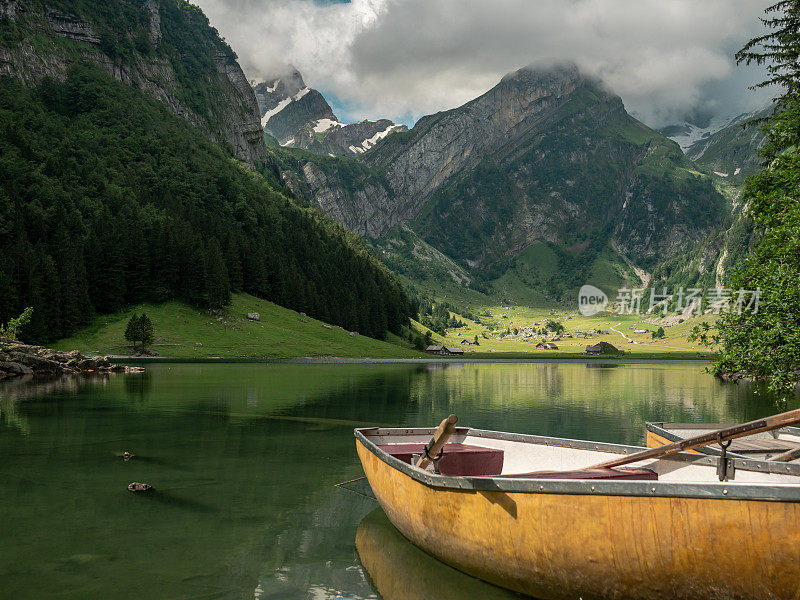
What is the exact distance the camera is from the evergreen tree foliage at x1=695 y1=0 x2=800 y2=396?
27.4m

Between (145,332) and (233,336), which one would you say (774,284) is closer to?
(145,332)

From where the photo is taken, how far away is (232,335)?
5305 inches

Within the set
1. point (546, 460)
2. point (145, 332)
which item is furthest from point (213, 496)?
point (145, 332)

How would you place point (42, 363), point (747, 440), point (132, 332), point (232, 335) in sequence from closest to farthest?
point (747, 440)
point (42, 363)
point (132, 332)
point (232, 335)

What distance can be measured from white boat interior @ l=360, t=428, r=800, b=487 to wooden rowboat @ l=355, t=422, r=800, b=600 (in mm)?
50

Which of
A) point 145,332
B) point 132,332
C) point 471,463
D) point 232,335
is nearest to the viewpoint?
point 471,463

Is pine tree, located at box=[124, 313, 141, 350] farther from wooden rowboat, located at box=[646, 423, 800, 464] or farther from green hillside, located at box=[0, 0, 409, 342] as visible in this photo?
wooden rowboat, located at box=[646, 423, 800, 464]

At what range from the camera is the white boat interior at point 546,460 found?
13773 mm

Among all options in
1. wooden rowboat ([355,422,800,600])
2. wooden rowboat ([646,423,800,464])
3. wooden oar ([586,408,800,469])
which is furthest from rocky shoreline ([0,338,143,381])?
wooden oar ([586,408,800,469])

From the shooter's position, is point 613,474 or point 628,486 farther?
point 613,474

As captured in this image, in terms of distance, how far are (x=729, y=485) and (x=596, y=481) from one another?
213 centimetres

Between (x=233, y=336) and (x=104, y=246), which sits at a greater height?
(x=104, y=246)

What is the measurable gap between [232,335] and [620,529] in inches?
5199

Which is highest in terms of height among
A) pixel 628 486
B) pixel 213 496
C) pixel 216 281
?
pixel 216 281
